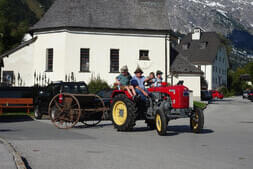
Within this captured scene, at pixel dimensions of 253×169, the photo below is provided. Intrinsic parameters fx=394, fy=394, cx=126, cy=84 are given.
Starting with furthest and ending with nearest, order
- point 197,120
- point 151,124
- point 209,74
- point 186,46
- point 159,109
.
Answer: point 186,46 < point 209,74 < point 151,124 < point 197,120 < point 159,109

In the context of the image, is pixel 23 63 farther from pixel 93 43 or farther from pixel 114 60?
pixel 114 60

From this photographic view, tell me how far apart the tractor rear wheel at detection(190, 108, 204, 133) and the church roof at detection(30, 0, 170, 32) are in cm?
2384

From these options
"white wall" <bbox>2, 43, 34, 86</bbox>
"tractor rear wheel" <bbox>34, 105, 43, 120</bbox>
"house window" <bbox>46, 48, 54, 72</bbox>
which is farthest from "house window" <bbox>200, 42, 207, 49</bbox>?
"tractor rear wheel" <bbox>34, 105, 43, 120</bbox>

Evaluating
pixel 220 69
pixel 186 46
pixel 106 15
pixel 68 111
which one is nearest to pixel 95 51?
A: pixel 106 15

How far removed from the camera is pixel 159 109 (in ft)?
39.4

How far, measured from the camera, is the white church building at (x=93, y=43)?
115ft

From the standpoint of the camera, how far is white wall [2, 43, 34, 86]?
122 ft

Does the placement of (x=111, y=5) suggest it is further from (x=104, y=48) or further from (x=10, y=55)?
(x=10, y=55)

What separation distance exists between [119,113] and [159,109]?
1764 millimetres

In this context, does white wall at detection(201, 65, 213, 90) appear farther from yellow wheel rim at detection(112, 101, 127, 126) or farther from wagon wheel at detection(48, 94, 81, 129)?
yellow wheel rim at detection(112, 101, 127, 126)

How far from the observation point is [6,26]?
62656 millimetres

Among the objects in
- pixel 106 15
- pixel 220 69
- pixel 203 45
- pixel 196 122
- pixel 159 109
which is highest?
pixel 203 45

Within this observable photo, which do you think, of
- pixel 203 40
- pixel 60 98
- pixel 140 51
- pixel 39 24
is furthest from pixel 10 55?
pixel 203 40

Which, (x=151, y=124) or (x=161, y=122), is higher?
(x=161, y=122)
